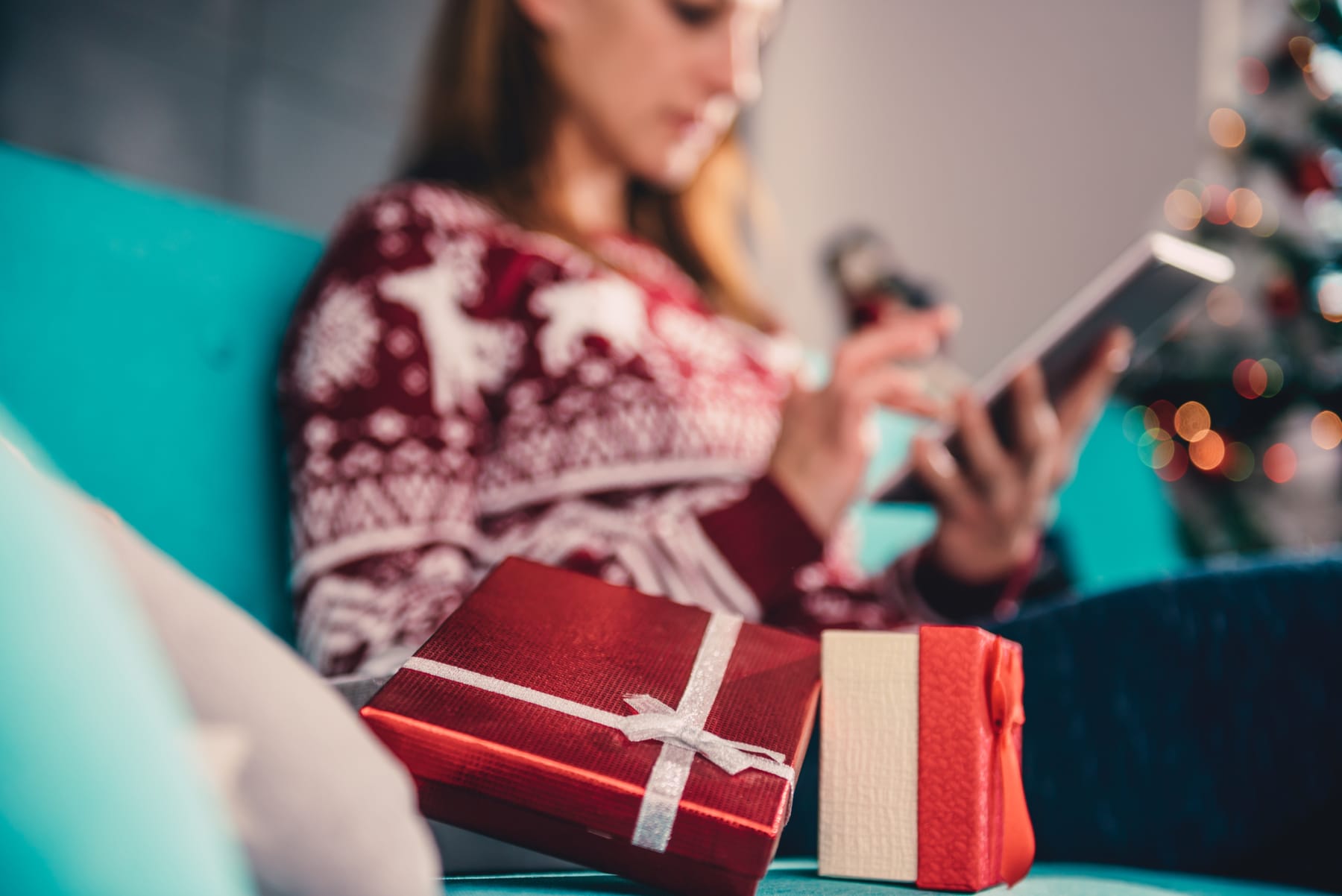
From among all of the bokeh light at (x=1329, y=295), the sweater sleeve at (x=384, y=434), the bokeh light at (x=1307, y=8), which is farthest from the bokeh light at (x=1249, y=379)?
the sweater sleeve at (x=384, y=434)

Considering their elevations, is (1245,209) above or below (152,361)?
above

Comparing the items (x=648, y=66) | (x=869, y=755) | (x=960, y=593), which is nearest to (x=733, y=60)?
(x=648, y=66)

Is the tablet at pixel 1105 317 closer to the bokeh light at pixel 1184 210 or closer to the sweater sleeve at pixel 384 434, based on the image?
the sweater sleeve at pixel 384 434

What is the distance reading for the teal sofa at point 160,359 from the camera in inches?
22.0

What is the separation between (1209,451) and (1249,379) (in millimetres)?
164

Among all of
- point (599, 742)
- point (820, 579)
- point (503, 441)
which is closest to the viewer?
point (599, 742)

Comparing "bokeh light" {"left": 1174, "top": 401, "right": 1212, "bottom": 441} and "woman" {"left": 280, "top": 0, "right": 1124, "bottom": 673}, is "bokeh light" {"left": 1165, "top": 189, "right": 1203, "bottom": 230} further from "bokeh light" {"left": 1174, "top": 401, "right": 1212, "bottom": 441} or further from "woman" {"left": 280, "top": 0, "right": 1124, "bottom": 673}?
"woman" {"left": 280, "top": 0, "right": 1124, "bottom": 673}

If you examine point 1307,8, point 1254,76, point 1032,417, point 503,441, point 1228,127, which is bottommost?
point 503,441

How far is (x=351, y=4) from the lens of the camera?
58.1 inches

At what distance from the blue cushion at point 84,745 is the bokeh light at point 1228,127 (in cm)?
225

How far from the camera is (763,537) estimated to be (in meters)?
0.59

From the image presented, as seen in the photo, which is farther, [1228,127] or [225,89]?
[1228,127]

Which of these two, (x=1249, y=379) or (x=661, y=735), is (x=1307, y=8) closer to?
(x=1249, y=379)

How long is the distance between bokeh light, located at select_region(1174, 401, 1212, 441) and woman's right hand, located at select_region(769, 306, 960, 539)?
53.2 inches
